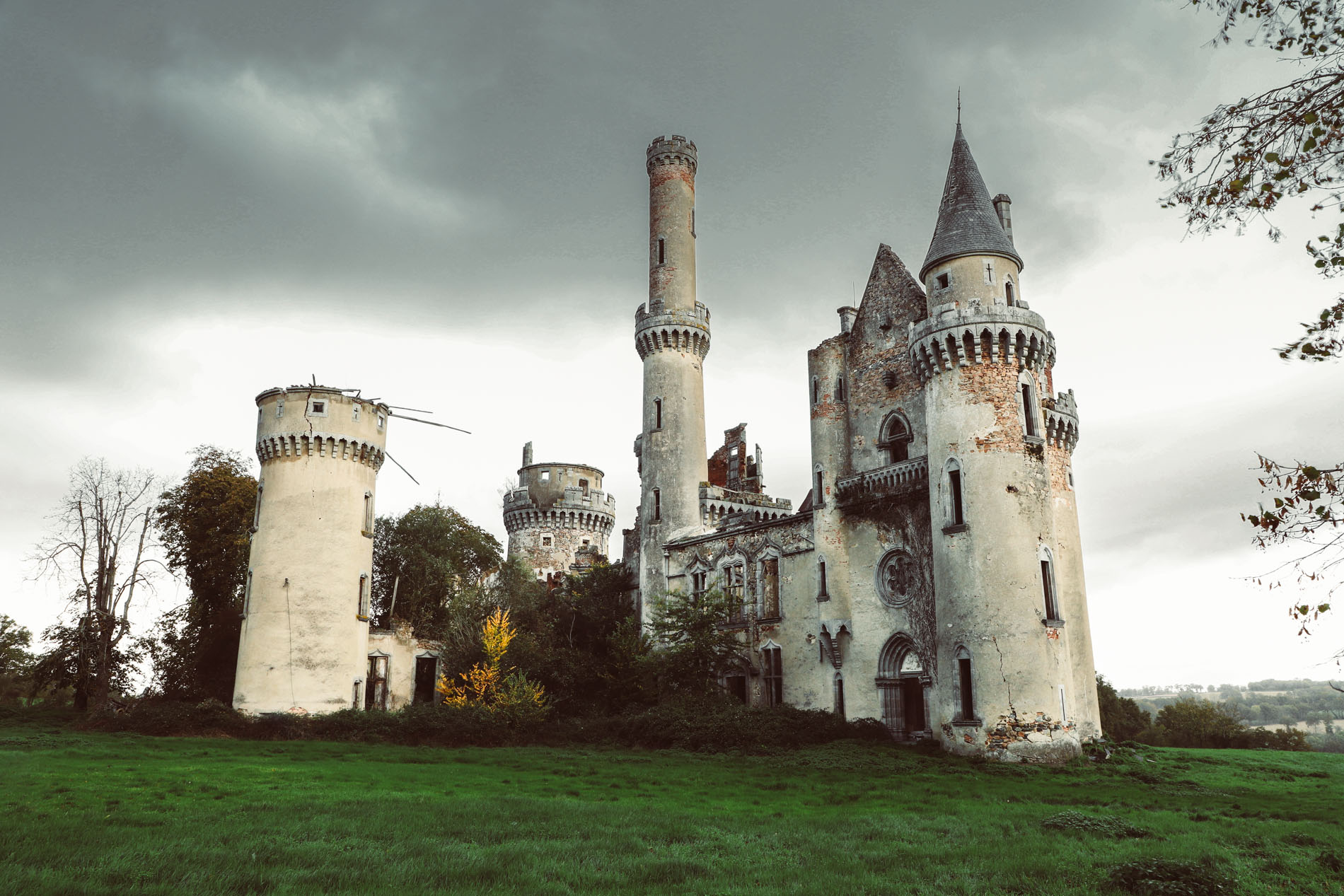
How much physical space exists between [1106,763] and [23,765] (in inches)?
1105

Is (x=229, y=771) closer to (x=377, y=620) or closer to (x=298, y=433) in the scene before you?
(x=298, y=433)

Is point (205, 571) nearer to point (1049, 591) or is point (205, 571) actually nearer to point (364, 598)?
point (364, 598)

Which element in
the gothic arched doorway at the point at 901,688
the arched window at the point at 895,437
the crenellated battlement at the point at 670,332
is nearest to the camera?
the gothic arched doorway at the point at 901,688

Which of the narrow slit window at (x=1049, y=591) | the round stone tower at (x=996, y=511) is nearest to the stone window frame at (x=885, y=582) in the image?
the round stone tower at (x=996, y=511)

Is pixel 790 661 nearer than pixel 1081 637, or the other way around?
pixel 1081 637

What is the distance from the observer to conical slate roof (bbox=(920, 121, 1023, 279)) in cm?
3128

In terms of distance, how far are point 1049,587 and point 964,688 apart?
414 centimetres

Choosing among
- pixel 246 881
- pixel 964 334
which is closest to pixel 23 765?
pixel 246 881

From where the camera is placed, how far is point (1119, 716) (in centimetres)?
4403

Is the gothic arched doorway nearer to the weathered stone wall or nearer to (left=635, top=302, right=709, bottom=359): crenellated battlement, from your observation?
(left=635, top=302, right=709, bottom=359): crenellated battlement

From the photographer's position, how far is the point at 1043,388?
113ft

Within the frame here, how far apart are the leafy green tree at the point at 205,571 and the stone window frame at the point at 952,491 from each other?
30572mm

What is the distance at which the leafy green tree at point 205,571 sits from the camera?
41594 millimetres

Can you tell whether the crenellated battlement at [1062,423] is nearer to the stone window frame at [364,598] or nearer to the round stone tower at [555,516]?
the stone window frame at [364,598]
